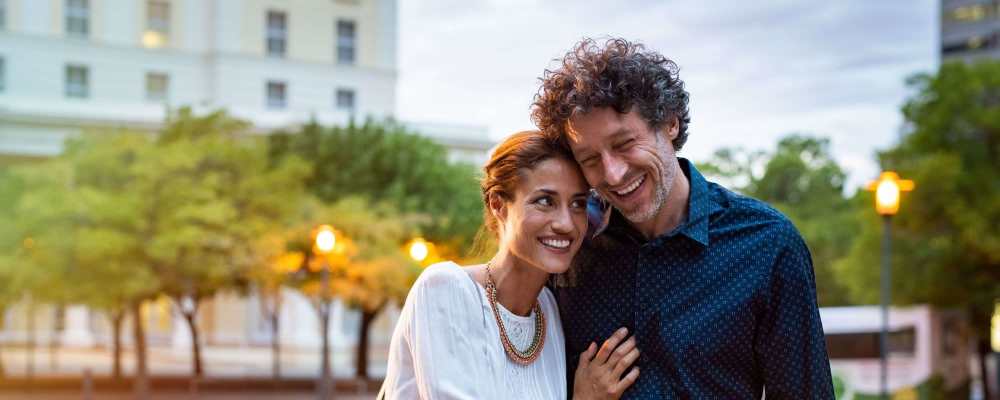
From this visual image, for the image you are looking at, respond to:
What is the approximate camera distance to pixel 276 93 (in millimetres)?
53406

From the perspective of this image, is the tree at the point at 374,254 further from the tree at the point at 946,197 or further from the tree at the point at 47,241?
the tree at the point at 946,197

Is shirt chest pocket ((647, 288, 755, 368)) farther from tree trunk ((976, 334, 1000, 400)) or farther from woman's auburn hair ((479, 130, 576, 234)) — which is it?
tree trunk ((976, 334, 1000, 400))

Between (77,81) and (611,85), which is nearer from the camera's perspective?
(611,85)

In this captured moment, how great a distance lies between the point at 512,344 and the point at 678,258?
52cm

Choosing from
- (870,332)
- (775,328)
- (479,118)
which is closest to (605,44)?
(775,328)

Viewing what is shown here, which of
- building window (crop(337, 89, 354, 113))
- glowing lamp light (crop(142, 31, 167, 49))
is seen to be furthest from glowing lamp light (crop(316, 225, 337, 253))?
building window (crop(337, 89, 354, 113))

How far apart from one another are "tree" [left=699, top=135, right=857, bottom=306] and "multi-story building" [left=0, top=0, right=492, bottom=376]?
36.1ft

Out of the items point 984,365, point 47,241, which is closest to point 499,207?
point 47,241

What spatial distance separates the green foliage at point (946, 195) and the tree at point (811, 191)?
23.6ft

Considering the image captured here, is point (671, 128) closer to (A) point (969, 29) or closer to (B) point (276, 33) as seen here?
(B) point (276, 33)

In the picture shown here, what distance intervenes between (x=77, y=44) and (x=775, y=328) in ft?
165

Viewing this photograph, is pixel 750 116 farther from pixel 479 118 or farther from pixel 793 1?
pixel 479 118

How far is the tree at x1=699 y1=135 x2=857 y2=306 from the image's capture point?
42.4m

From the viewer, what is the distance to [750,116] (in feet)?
169
